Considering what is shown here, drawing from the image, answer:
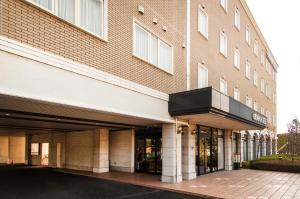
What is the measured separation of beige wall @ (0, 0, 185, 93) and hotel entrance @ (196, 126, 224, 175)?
4405 mm

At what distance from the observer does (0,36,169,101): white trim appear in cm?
668

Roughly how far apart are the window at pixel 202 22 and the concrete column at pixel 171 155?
6.16 m

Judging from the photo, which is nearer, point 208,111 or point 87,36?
point 87,36

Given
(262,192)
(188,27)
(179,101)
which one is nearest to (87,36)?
(179,101)

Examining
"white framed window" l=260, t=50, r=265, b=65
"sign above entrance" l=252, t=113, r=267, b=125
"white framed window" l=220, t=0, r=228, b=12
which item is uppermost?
"white framed window" l=220, t=0, r=228, b=12

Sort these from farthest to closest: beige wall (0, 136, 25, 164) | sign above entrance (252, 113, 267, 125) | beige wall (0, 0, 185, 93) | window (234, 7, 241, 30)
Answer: beige wall (0, 136, 25, 164)
window (234, 7, 241, 30)
sign above entrance (252, 113, 267, 125)
beige wall (0, 0, 185, 93)

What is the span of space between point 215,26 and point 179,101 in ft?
26.9

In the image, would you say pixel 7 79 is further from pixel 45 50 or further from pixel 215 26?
pixel 215 26

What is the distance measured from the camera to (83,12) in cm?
922

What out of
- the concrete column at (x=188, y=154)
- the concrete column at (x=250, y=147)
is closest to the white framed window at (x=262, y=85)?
the concrete column at (x=250, y=147)

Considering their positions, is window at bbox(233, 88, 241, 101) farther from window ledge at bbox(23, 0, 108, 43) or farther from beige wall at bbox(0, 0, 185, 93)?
window ledge at bbox(23, 0, 108, 43)

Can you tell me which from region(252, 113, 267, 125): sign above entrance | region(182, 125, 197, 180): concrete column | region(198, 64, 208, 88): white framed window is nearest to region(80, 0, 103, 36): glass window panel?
region(182, 125, 197, 180): concrete column

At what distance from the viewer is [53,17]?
26.0 feet

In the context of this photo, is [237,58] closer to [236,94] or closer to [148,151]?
[236,94]
